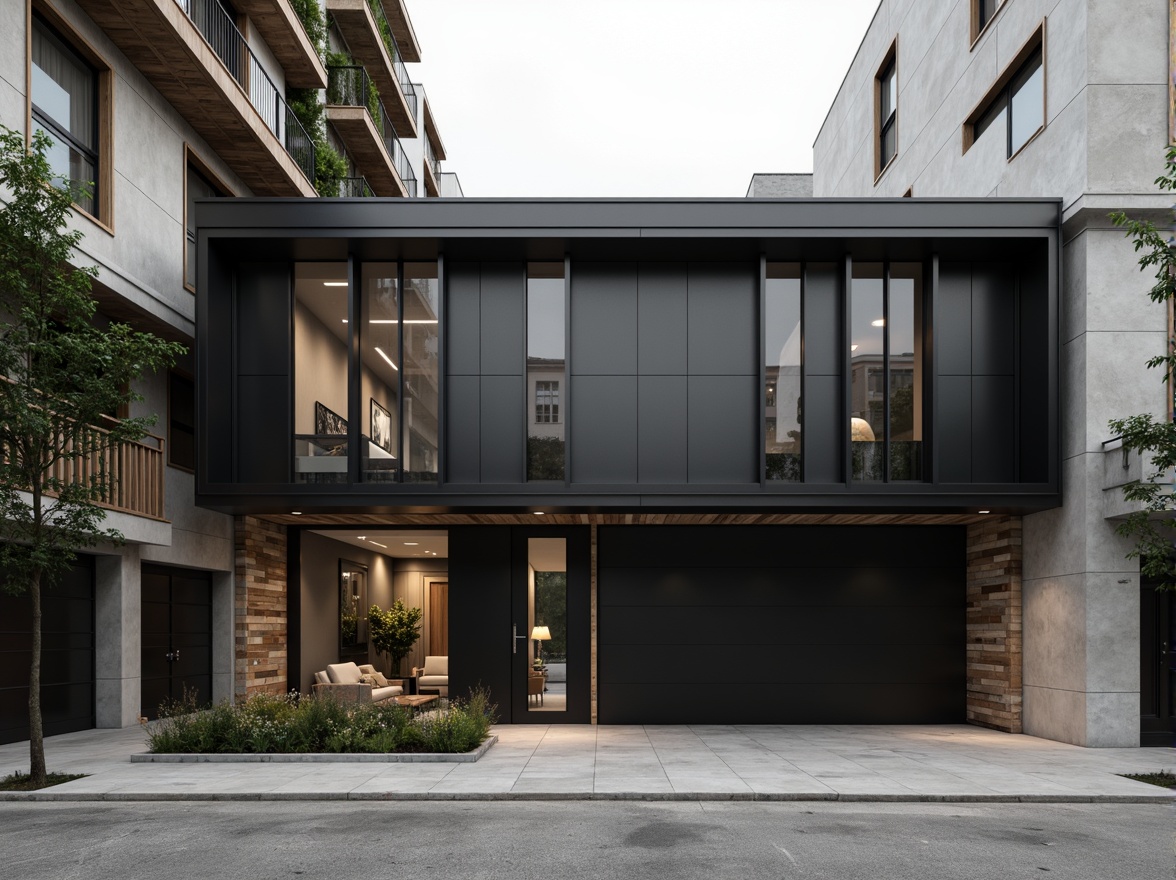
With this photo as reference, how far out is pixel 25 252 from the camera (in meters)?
10.2

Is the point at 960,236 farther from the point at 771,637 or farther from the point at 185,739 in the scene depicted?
the point at 185,739

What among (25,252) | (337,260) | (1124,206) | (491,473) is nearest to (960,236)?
(1124,206)

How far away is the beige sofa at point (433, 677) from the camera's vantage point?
64.2ft

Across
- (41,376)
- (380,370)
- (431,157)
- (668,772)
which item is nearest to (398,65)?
(431,157)

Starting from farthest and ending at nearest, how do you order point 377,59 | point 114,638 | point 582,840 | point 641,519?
point 377,59
point 641,519
point 114,638
point 582,840

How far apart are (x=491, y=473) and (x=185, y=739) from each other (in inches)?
219

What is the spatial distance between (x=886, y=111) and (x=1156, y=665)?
14.4 m

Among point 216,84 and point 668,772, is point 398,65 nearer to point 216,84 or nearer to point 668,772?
point 216,84

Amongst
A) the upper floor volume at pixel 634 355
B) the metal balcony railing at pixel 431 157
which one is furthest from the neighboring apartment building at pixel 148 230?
the metal balcony railing at pixel 431 157

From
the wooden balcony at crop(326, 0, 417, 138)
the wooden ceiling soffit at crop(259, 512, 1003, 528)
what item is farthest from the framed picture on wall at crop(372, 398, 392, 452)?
the wooden balcony at crop(326, 0, 417, 138)

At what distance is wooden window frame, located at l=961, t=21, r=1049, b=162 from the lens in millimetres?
14922

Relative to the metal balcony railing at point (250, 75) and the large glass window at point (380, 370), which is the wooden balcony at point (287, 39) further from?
the large glass window at point (380, 370)

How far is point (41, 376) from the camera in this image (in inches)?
404

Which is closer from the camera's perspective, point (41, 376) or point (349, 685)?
point (41, 376)
